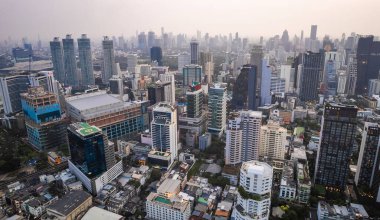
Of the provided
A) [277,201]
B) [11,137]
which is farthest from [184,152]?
[11,137]

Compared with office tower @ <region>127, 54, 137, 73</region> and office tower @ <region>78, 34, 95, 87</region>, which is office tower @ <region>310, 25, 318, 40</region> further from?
office tower @ <region>78, 34, 95, 87</region>

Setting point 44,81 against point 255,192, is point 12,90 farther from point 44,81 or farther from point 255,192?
point 255,192

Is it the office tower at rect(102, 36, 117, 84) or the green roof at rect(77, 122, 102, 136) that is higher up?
the office tower at rect(102, 36, 117, 84)

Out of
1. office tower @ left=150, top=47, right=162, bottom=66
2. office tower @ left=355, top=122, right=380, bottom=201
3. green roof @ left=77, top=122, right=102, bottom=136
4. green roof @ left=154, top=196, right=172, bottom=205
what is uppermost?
office tower @ left=150, top=47, right=162, bottom=66

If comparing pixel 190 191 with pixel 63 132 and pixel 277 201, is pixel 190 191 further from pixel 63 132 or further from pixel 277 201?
pixel 63 132

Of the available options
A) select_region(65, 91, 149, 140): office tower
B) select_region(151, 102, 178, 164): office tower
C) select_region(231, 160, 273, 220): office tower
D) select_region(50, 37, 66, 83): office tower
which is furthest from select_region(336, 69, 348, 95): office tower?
select_region(50, 37, 66, 83): office tower

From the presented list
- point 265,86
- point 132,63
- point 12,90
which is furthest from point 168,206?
point 132,63

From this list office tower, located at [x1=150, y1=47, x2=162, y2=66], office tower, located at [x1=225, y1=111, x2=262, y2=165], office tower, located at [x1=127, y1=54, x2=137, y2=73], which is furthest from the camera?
office tower, located at [x1=150, y1=47, x2=162, y2=66]

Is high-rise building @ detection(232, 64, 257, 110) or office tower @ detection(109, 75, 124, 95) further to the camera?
office tower @ detection(109, 75, 124, 95)
